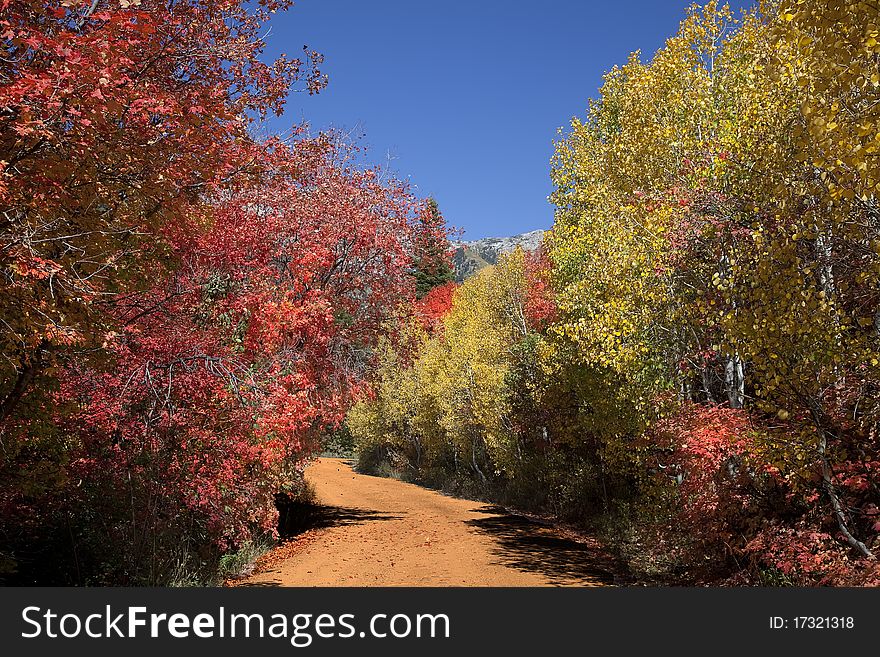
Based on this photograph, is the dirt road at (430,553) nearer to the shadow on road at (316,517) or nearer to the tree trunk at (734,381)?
the shadow on road at (316,517)

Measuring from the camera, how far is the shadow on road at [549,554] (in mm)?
12242

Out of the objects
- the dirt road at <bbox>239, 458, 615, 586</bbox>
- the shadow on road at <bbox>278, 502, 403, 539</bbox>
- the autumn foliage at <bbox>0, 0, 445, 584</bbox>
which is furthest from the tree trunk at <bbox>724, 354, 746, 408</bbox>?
the shadow on road at <bbox>278, 502, 403, 539</bbox>

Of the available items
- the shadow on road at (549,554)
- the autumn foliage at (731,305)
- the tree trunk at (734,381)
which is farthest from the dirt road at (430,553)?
the tree trunk at (734,381)

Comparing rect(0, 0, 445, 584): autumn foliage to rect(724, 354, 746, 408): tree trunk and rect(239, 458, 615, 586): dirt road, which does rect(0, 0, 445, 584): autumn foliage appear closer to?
rect(239, 458, 615, 586): dirt road

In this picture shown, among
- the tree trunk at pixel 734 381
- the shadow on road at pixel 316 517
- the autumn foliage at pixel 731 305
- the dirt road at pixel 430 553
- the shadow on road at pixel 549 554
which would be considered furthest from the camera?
the shadow on road at pixel 316 517

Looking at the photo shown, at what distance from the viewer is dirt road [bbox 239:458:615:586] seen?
39.1ft

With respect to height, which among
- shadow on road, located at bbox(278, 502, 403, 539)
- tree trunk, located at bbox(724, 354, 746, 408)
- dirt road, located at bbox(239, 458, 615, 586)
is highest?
tree trunk, located at bbox(724, 354, 746, 408)

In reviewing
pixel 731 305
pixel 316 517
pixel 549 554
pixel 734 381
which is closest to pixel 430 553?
pixel 549 554

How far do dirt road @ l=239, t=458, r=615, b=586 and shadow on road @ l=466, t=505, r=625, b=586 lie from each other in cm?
2

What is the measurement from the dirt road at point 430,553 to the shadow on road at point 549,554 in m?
0.02

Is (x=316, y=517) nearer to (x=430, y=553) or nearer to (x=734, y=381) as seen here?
(x=430, y=553)

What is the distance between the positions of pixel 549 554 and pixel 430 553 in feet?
8.75

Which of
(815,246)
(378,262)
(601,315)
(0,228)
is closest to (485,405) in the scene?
(378,262)

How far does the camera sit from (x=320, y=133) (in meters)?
17.1
